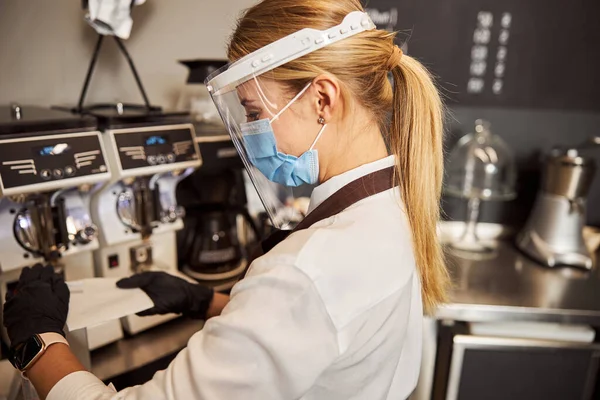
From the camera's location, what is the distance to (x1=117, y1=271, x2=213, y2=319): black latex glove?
3.34ft

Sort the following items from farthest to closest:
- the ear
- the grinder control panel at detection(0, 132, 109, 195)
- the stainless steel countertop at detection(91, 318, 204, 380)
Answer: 1. the stainless steel countertop at detection(91, 318, 204, 380)
2. the grinder control panel at detection(0, 132, 109, 195)
3. the ear

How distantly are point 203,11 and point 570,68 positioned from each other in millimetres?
1484

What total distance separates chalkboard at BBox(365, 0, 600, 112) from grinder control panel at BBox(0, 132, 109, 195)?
1.23 meters

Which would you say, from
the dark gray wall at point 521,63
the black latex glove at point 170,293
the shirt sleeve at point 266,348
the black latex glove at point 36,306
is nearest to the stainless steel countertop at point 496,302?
the black latex glove at point 170,293

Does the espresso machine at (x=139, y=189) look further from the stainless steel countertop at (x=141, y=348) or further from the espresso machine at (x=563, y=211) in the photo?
the espresso machine at (x=563, y=211)

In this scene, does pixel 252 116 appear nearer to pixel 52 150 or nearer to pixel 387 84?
pixel 387 84

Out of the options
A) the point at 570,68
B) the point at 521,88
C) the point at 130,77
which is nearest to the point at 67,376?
the point at 130,77

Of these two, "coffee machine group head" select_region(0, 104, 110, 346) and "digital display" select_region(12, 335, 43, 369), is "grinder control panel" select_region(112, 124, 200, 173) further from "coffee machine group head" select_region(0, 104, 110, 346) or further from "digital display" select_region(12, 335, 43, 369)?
"digital display" select_region(12, 335, 43, 369)

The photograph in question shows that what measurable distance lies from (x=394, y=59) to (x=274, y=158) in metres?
0.28

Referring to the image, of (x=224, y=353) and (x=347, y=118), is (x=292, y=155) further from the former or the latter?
(x=224, y=353)

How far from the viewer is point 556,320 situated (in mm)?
1425

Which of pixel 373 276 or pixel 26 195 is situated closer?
pixel 373 276

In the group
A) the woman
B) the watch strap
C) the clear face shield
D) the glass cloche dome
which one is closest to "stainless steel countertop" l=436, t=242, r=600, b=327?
the glass cloche dome

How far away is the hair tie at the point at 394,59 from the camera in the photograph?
2.66ft
